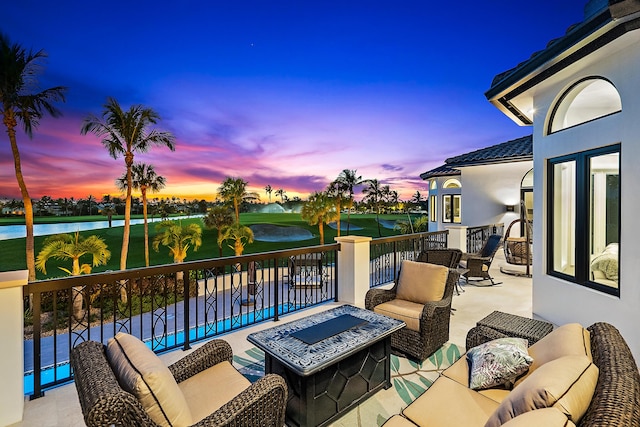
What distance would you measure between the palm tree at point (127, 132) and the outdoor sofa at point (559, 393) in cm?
1995

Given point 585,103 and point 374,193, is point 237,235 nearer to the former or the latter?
point 585,103

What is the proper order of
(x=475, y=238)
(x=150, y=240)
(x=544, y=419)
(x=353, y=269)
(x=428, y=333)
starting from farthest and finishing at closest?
1. (x=150, y=240)
2. (x=475, y=238)
3. (x=353, y=269)
4. (x=428, y=333)
5. (x=544, y=419)

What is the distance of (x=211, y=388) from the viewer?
1.96 metres

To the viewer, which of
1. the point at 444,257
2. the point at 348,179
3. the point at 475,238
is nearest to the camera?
the point at 444,257

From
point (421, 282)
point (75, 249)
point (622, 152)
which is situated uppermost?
point (622, 152)

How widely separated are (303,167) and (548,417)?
29.8 meters

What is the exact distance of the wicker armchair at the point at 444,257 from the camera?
523 centimetres

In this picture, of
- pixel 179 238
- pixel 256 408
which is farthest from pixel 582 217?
pixel 179 238

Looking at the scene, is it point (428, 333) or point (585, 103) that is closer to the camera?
point (428, 333)

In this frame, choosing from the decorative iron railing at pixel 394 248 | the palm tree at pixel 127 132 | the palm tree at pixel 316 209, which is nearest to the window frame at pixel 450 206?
the decorative iron railing at pixel 394 248

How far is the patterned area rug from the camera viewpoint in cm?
234

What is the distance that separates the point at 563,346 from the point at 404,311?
1.74 meters

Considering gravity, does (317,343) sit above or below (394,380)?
above

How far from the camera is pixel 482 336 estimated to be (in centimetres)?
249
